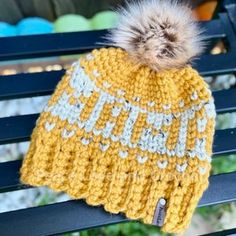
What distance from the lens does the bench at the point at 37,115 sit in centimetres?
56

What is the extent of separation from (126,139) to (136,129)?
0.02 m

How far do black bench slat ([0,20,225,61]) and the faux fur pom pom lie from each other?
3.7 inches

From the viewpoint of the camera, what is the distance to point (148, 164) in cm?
56

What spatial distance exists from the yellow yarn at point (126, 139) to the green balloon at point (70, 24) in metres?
0.36

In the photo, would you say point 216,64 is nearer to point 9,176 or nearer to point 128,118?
point 128,118

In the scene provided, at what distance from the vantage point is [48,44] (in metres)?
0.70

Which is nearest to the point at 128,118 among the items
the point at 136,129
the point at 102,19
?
the point at 136,129

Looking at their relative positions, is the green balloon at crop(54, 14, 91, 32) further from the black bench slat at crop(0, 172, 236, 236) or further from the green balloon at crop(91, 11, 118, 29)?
the black bench slat at crop(0, 172, 236, 236)

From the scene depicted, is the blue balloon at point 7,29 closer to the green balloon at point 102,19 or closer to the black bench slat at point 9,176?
the green balloon at point 102,19

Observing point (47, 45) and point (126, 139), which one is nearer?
point (126, 139)

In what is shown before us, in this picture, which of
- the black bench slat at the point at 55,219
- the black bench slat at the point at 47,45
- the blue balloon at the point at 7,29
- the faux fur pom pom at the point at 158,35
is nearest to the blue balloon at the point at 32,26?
the blue balloon at the point at 7,29

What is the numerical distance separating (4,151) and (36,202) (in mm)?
129

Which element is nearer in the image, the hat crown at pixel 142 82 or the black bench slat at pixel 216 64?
the hat crown at pixel 142 82

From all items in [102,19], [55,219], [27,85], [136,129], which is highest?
[102,19]
